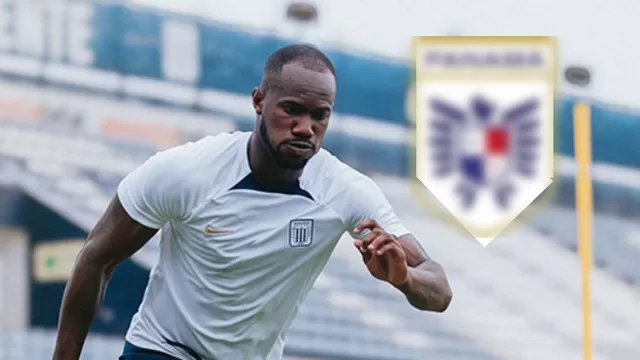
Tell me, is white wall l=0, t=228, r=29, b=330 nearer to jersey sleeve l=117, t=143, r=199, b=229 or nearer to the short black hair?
jersey sleeve l=117, t=143, r=199, b=229

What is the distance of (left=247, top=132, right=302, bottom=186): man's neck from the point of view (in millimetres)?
3123

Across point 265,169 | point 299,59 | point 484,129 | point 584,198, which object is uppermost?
point 299,59

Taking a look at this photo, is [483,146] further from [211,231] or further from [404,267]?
[404,267]

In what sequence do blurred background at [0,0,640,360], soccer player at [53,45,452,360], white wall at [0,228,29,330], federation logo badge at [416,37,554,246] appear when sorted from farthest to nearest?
federation logo badge at [416,37,554,246] < blurred background at [0,0,640,360] < white wall at [0,228,29,330] < soccer player at [53,45,452,360]

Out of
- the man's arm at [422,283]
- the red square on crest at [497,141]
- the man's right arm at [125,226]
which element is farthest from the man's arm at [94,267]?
the red square on crest at [497,141]

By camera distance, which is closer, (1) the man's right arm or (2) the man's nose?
(2) the man's nose

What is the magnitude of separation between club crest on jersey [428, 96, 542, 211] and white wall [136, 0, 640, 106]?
1.59 feet

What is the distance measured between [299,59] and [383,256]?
0.55m

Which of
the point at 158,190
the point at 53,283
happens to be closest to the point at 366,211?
the point at 158,190

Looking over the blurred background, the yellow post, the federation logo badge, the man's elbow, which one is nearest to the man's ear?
A: the man's elbow

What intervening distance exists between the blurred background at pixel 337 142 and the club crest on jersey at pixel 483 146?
197 mm

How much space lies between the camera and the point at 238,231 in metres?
3.16

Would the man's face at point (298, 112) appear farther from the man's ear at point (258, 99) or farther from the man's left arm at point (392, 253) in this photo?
the man's left arm at point (392, 253)

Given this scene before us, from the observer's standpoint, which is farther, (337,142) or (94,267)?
(337,142)
